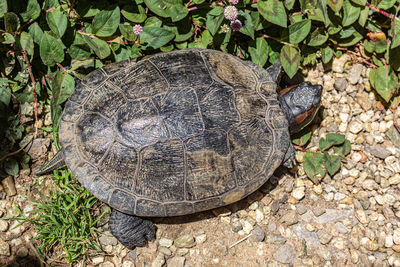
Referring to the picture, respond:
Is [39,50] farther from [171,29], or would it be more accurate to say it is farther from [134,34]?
[171,29]

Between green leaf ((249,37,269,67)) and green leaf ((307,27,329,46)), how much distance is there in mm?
441

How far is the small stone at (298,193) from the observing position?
3666 millimetres

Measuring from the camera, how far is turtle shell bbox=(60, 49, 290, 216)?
3.03 metres

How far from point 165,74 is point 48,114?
4.34 feet

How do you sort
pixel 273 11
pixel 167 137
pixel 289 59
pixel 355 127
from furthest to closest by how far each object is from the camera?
pixel 355 127
pixel 289 59
pixel 273 11
pixel 167 137

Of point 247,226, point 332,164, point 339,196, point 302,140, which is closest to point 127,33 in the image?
point 302,140

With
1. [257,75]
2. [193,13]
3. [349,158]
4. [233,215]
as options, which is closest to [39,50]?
[193,13]

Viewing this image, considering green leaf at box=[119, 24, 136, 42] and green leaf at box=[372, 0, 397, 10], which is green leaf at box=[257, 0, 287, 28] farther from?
green leaf at box=[119, 24, 136, 42]

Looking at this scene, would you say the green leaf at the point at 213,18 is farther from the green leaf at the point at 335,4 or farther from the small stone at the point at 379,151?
the small stone at the point at 379,151

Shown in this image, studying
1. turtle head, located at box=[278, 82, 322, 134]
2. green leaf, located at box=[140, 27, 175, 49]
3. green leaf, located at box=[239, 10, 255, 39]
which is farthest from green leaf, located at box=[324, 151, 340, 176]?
green leaf, located at box=[140, 27, 175, 49]

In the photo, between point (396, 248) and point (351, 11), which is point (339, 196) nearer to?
point (396, 248)

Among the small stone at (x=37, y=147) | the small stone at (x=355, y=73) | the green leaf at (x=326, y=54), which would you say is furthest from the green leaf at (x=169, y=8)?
the small stone at (x=355, y=73)

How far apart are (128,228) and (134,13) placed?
1.93m

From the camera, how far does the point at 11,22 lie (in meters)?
3.14
